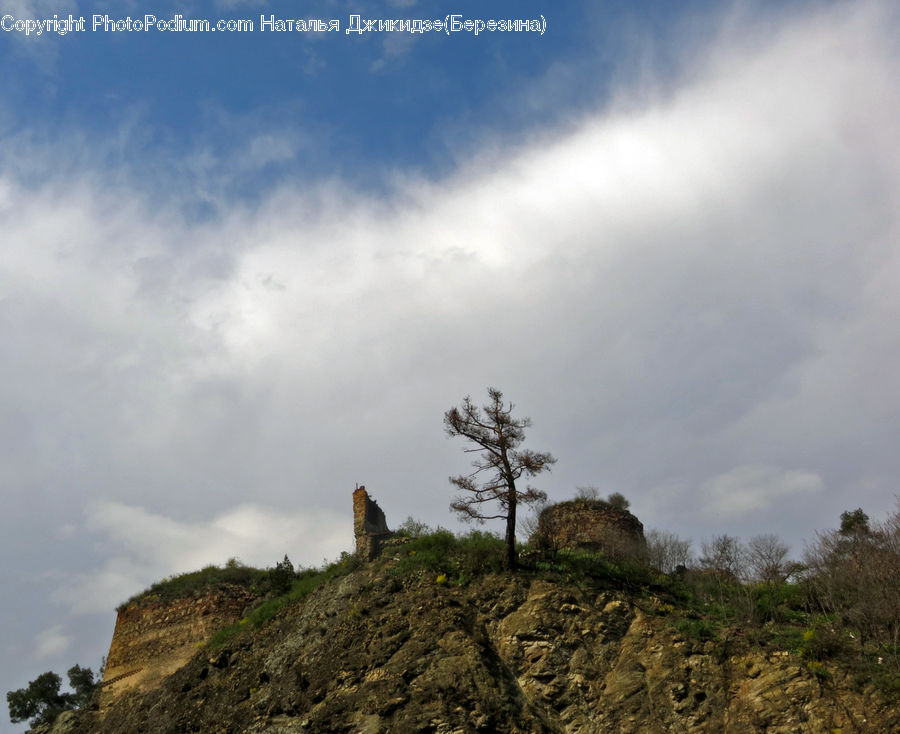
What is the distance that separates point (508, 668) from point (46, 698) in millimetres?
26383

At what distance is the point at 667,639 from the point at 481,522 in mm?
5763

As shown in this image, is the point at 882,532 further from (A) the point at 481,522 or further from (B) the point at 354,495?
(B) the point at 354,495

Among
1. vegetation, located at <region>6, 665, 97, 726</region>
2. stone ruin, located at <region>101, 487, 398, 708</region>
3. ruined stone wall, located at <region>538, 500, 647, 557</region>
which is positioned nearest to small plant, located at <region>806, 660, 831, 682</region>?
ruined stone wall, located at <region>538, 500, 647, 557</region>

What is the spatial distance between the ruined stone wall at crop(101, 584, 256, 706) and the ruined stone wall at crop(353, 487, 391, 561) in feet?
14.2

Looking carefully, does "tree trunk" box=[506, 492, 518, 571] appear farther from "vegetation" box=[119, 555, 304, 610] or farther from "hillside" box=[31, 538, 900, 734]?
"vegetation" box=[119, 555, 304, 610]

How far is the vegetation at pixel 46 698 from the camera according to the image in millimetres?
30906

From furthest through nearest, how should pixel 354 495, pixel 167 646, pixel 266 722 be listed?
pixel 354 495
pixel 167 646
pixel 266 722

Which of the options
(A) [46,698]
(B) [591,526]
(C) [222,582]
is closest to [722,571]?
(B) [591,526]

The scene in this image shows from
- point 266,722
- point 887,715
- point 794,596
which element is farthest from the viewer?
point 794,596

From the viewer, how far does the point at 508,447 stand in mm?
19359

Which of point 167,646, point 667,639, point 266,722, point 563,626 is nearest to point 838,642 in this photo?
point 667,639

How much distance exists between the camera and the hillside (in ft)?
43.4

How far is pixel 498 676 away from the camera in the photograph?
14.8 meters

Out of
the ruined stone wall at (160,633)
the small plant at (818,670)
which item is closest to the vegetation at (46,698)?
the ruined stone wall at (160,633)
